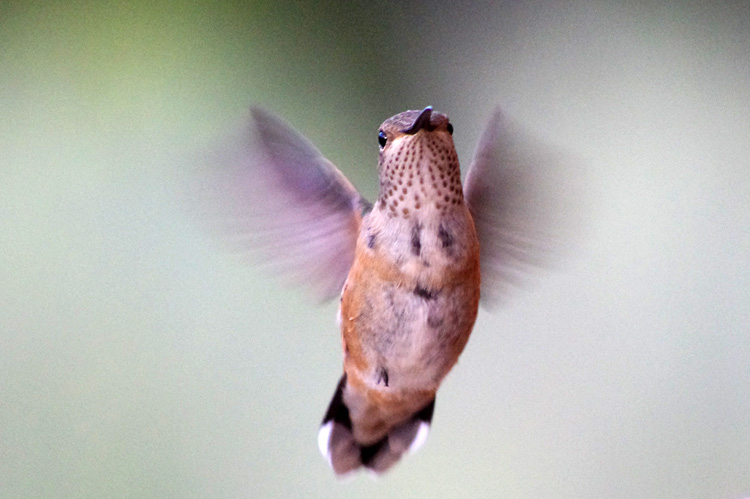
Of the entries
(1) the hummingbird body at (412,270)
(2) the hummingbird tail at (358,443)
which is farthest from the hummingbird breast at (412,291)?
(2) the hummingbird tail at (358,443)

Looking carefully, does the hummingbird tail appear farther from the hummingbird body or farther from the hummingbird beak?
the hummingbird beak

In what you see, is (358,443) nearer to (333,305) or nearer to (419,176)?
(333,305)

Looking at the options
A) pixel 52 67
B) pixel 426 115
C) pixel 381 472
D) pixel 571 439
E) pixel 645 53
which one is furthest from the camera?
pixel 571 439

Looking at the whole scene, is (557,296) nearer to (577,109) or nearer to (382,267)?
(577,109)

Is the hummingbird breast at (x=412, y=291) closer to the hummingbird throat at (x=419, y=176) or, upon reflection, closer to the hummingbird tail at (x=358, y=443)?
the hummingbird throat at (x=419, y=176)

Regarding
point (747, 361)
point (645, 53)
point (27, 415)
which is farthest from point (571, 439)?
point (27, 415)
